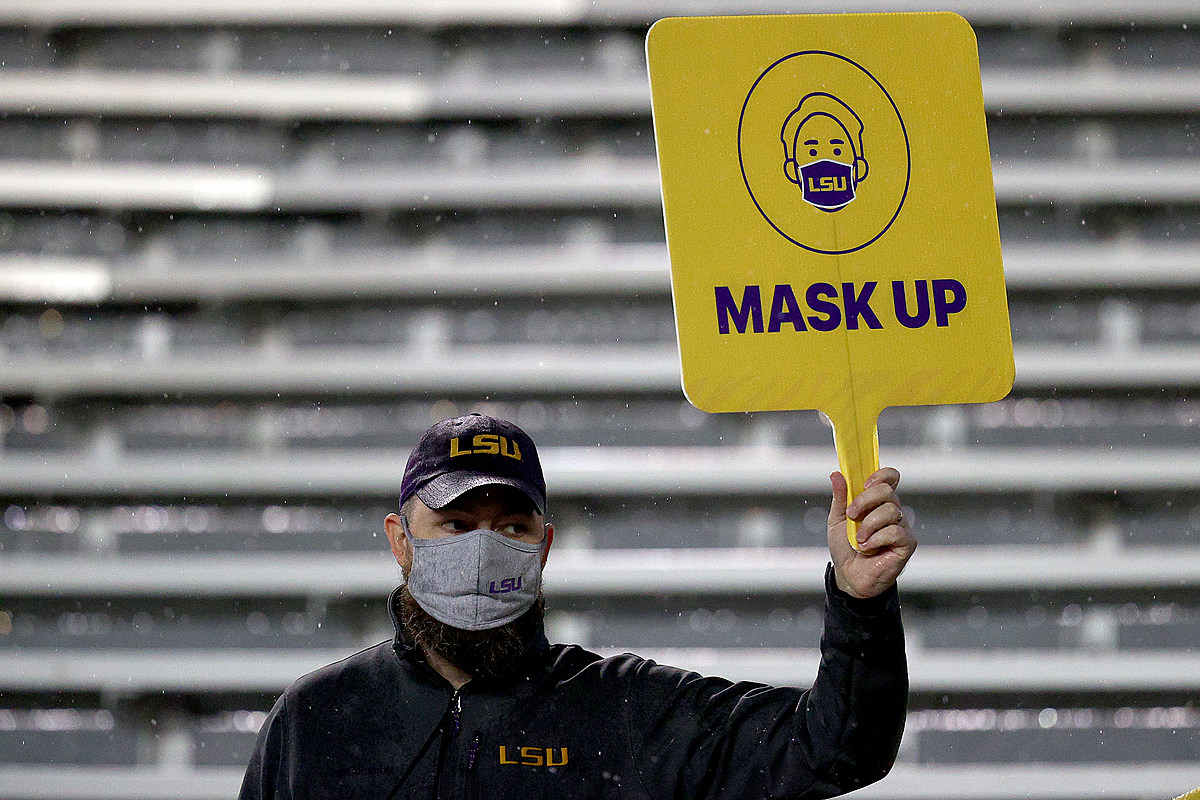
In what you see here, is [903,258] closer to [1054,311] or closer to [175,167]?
[1054,311]

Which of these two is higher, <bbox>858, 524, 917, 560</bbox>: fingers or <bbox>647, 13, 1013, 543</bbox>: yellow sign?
<bbox>647, 13, 1013, 543</bbox>: yellow sign

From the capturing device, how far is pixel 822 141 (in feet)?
5.74

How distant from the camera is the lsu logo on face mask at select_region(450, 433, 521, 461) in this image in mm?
1943

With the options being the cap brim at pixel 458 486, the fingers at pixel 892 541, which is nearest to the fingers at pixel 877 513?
the fingers at pixel 892 541

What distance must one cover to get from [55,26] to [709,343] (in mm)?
2602

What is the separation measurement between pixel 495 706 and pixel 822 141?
104cm

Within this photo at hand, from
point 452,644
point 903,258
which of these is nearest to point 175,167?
point 452,644

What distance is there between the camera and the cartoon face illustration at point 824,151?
68.3 inches

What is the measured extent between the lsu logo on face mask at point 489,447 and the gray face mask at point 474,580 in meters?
0.14

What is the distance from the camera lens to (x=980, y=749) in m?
3.16

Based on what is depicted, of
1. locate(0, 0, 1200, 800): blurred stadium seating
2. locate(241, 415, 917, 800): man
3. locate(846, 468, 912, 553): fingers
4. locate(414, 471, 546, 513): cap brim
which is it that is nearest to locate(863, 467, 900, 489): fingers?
locate(846, 468, 912, 553): fingers

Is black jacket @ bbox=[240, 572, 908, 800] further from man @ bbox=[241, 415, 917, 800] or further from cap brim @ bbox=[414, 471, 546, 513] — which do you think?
cap brim @ bbox=[414, 471, 546, 513]

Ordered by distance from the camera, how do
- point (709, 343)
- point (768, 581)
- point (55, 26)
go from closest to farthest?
point (709, 343) → point (768, 581) → point (55, 26)

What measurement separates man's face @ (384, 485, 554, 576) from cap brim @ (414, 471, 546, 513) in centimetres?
1
